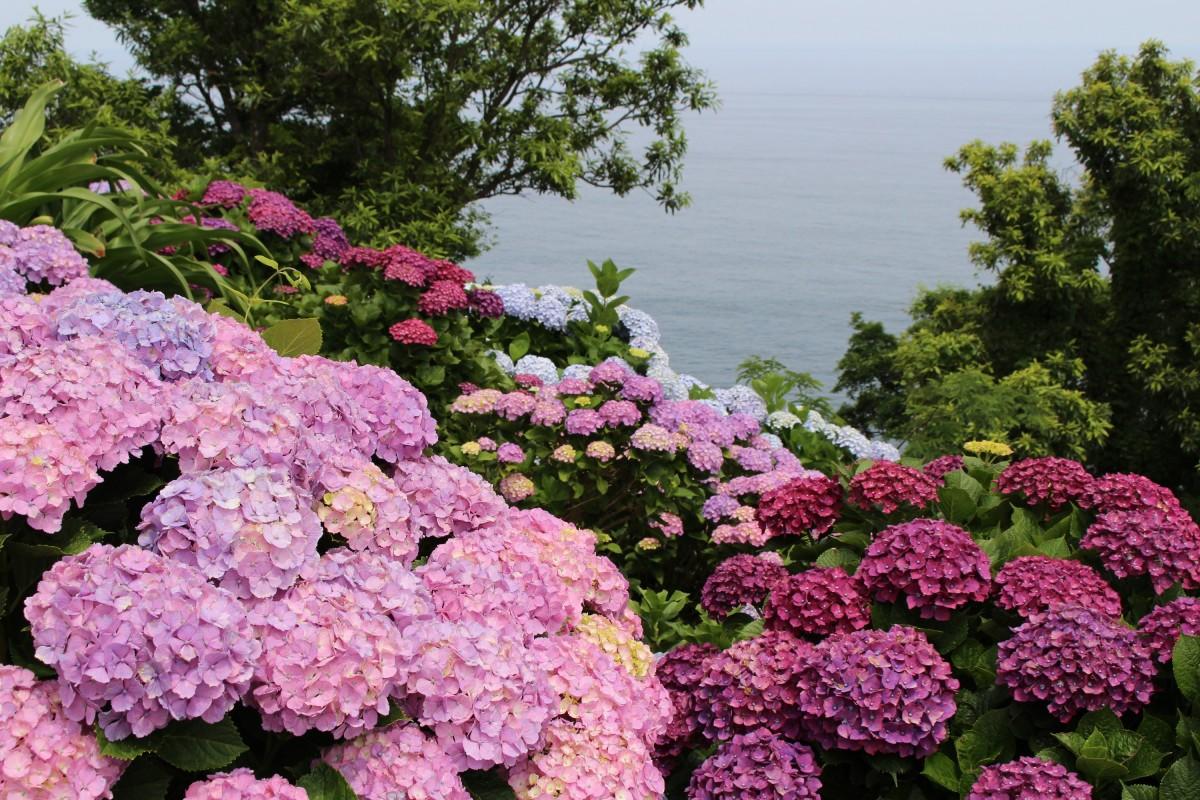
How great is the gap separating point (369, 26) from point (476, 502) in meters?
8.57

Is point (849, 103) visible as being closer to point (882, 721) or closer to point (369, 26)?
point (369, 26)

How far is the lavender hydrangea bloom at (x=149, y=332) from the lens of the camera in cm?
205

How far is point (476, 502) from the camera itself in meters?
2.18

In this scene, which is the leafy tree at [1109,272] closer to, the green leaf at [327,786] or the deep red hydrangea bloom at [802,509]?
the deep red hydrangea bloom at [802,509]

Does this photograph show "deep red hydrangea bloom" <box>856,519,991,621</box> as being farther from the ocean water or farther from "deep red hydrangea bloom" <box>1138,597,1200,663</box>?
the ocean water

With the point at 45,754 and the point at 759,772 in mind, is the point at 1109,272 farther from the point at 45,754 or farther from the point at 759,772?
the point at 45,754

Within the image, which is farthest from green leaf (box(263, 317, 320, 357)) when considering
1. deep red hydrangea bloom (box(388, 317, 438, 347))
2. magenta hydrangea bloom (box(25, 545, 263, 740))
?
deep red hydrangea bloom (box(388, 317, 438, 347))

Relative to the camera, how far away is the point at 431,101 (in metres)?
11.2

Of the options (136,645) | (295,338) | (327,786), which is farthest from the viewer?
(295,338)

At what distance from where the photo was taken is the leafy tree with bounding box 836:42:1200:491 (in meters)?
12.1

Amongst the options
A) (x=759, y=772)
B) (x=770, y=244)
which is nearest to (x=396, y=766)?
(x=759, y=772)

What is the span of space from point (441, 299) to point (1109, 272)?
10.6 metres

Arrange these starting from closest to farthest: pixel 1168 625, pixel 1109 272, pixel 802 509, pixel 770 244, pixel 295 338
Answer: pixel 1168 625 < pixel 295 338 < pixel 802 509 < pixel 1109 272 < pixel 770 244

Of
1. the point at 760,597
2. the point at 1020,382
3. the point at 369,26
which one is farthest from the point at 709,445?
the point at 1020,382
